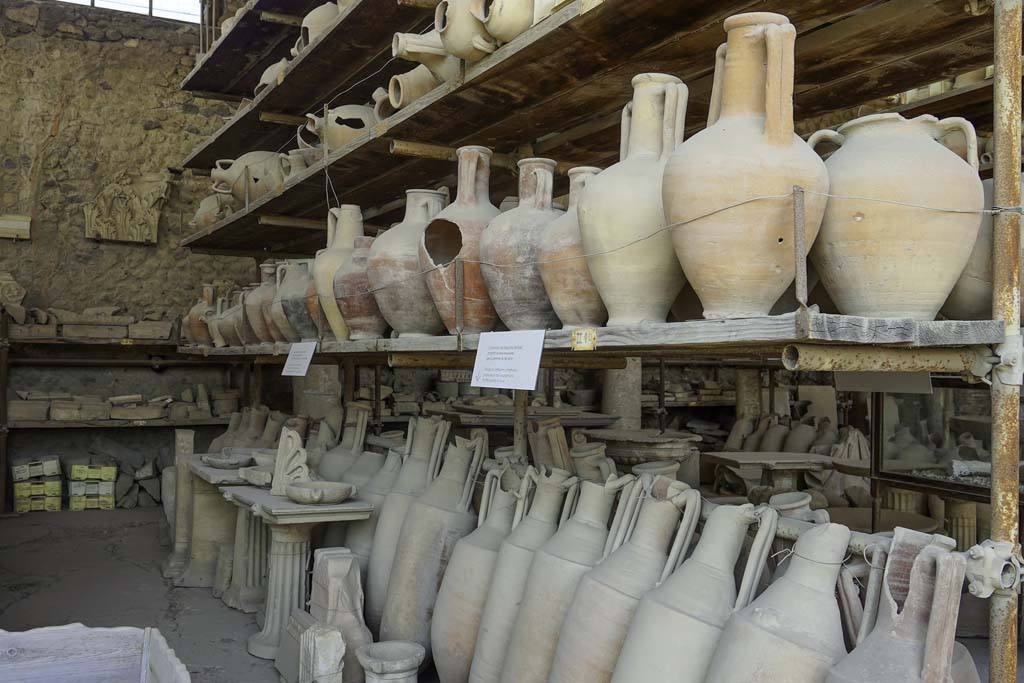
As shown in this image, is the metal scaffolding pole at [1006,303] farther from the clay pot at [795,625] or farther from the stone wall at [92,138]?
the stone wall at [92,138]

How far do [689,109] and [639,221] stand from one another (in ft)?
4.60

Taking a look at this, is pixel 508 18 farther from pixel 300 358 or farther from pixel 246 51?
pixel 246 51

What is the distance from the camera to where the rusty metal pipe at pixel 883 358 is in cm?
166

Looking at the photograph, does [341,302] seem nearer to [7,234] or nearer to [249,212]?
[249,212]

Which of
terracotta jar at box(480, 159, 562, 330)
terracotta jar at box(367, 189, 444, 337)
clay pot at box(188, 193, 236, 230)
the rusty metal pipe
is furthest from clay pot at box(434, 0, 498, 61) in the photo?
clay pot at box(188, 193, 236, 230)

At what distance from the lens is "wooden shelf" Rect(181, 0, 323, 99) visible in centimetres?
562

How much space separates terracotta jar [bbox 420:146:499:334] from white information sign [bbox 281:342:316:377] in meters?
1.07

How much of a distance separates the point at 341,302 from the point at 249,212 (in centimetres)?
230

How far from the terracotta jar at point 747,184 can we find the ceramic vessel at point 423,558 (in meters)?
1.53

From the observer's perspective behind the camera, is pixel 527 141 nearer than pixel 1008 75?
No

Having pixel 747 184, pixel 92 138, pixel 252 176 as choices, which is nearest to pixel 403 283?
A: pixel 747 184

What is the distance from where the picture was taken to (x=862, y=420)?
8766 mm

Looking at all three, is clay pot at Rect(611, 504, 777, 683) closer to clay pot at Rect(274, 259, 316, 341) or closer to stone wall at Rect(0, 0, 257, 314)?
clay pot at Rect(274, 259, 316, 341)

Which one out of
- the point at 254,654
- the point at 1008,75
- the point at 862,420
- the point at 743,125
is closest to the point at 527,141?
the point at 743,125
